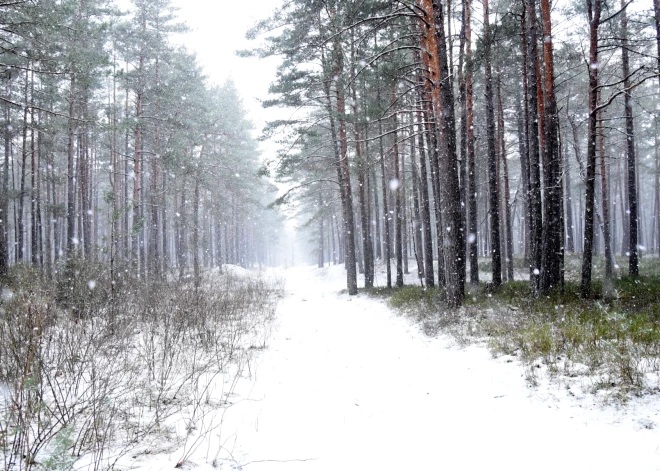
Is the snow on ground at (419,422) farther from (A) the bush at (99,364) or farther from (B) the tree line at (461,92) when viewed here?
(B) the tree line at (461,92)

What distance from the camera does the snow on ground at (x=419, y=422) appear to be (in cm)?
264

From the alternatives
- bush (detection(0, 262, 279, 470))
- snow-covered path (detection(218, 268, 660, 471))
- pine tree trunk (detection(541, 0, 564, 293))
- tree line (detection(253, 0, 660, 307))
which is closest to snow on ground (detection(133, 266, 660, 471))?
snow-covered path (detection(218, 268, 660, 471))

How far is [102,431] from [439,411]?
10.4 feet

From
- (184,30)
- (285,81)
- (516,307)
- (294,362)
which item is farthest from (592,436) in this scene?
(184,30)

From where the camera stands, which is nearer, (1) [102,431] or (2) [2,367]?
(1) [102,431]

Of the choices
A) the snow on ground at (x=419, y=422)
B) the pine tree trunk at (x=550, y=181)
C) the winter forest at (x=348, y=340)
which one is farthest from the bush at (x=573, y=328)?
the pine tree trunk at (x=550, y=181)

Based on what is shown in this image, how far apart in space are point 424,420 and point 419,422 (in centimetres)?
7

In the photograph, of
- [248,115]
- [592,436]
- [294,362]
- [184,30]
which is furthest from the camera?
[248,115]

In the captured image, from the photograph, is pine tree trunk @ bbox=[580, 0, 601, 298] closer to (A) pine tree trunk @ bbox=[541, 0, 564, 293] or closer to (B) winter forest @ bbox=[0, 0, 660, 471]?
(B) winter forest @ bbox=[0, 0, 660, 471]

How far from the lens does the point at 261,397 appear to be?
4.00 meters

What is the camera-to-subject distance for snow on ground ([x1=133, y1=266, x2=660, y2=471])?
264 centimetres

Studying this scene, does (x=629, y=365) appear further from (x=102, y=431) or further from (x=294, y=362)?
(x=102, y=431)

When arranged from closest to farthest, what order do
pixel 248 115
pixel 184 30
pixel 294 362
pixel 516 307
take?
pixel 294 362 < pixel 516 307 < pixel 184 30 < pixel 248 115

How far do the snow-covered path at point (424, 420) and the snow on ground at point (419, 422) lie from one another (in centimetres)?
1
